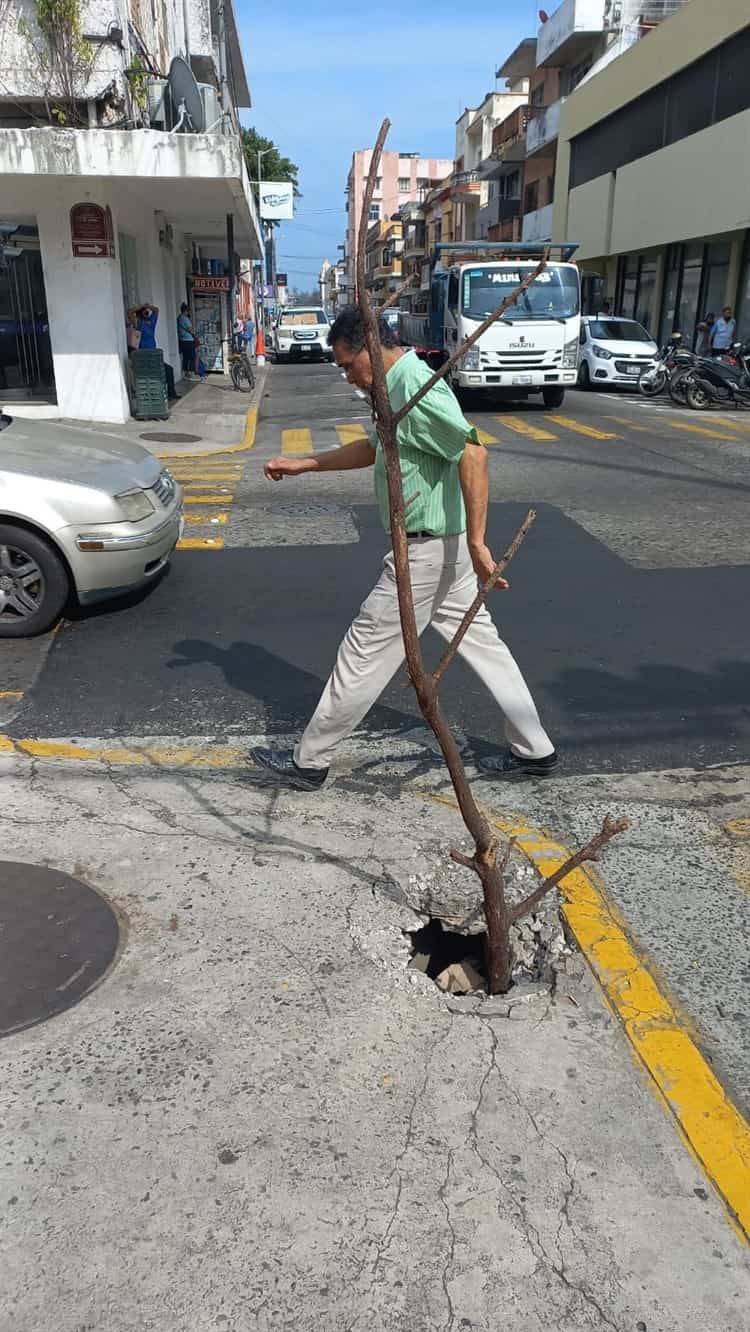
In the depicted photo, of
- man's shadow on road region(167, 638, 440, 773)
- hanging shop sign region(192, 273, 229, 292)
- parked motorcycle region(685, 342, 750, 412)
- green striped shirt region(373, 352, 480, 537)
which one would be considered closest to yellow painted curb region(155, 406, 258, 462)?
man's shadow on road region(167, 638, 440, 773)

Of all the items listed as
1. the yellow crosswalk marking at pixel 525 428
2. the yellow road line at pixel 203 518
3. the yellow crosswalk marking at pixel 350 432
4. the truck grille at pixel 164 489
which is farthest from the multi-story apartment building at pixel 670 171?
the truck grille at pixel 164 489

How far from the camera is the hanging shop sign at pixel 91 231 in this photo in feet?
50.6

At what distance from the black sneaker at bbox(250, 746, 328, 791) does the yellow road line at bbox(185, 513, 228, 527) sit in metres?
5.27

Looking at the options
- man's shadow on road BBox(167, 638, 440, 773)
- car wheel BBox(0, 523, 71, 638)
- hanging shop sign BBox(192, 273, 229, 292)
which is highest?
hanging shop sign BBox(192, 273, 229, 292)

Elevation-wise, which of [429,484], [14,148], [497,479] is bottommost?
[497,479]

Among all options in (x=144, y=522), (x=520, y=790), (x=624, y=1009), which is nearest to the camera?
(x=624, y=1009)

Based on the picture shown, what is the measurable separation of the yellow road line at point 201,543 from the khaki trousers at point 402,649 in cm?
456

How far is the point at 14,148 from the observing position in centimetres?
1402

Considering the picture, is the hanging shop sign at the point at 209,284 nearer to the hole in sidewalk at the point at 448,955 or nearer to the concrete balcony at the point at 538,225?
the concrete balcony at the point at 538,225

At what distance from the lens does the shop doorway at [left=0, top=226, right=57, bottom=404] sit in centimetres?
1598

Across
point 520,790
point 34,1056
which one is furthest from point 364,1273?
point 520,790

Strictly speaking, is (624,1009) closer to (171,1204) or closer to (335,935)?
(335,935)

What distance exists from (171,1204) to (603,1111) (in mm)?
1053

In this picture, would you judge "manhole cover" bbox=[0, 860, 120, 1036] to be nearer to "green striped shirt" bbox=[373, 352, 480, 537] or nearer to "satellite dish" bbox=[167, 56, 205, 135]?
"green striped shirt" bbox=[373, 352, 480, 537]
